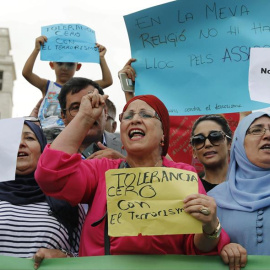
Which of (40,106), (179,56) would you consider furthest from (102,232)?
(40,106)

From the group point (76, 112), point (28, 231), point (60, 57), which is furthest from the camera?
point (60, 57)

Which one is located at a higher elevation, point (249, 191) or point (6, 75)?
point (6, 75)

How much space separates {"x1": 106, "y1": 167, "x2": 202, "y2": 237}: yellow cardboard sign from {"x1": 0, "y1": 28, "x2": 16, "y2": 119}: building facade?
60258 millimetres

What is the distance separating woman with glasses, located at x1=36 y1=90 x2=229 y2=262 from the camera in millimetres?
2738

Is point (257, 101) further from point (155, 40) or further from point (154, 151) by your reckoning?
point (154, 151)

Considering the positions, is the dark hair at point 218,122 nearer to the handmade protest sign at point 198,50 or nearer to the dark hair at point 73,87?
the handmade protest sign at point 198,50

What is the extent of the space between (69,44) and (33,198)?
2.29 metres

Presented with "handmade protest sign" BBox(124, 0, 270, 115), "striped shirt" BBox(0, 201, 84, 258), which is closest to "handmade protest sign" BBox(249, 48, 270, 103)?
"handmade protest sign" BBox(124, 0, 270, 115)

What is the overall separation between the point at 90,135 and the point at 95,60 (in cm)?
133

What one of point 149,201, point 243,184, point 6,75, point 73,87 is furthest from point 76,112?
point 6,75

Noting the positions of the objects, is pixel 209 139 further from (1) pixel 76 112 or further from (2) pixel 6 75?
(2) pixel 6 75

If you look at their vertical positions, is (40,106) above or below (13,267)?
above

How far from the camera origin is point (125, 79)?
454 centimetres

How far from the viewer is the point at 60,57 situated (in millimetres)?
5223
